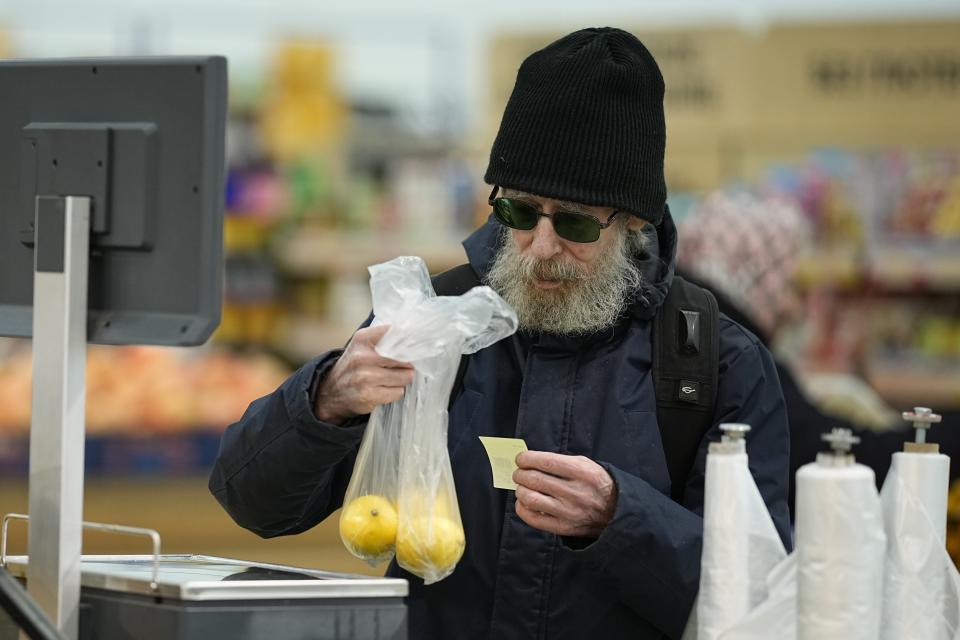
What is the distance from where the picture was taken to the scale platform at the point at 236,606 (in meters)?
1.67

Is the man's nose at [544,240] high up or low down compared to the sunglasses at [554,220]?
down

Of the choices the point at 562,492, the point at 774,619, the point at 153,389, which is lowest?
the point at 153,389

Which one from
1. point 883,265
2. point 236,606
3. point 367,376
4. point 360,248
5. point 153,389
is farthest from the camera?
point 360,248

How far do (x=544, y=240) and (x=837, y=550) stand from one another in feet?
2.37

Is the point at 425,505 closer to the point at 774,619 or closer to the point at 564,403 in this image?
the point at 564,403

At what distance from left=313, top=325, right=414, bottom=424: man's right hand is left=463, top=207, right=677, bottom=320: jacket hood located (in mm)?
402

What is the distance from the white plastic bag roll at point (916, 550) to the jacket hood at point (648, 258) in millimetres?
505

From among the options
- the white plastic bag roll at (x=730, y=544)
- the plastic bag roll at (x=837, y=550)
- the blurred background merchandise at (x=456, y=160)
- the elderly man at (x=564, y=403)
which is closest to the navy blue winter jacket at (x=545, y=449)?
the elderly man at (x=564, y=403)

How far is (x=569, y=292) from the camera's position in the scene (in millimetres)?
2240

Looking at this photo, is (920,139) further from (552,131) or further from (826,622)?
(826,622)

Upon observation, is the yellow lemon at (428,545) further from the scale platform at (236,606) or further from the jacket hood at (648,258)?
the jacket hood at (648,258)

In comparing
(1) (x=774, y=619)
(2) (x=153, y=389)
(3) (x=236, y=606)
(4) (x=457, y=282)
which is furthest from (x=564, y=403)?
(2) (x=153, y=389)

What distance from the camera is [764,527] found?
5.98 feet

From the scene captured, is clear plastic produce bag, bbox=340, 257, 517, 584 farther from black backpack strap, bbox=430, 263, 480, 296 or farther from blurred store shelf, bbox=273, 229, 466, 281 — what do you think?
blurred store shelf, bbox=273, 229, 466, 281
